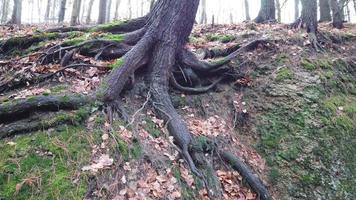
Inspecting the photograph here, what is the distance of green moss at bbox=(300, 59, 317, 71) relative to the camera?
721 cm

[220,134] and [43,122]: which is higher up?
[43,122]

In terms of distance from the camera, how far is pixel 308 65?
725cm

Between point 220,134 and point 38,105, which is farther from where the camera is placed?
point 220,134

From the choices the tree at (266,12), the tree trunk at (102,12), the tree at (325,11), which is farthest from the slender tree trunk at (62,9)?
the tree at (325,11)

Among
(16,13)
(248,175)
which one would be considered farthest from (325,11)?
(16,13)

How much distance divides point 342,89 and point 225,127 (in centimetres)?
308

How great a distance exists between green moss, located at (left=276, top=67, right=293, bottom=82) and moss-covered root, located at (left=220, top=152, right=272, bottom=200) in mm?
2520

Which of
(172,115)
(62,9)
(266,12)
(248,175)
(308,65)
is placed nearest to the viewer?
(248,175)

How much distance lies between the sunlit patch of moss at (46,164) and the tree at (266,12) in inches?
357

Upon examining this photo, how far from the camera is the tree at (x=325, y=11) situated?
1221cm

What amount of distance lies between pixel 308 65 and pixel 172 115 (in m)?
3.72

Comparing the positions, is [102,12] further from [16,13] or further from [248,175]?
[248,175]

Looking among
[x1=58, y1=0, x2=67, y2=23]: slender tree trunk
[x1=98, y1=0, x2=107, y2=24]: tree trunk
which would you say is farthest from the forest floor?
[x1=58, y1=0, x2=67, y2=23]: slender tree trunk

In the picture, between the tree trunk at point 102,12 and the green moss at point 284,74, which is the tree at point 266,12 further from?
the tree trunk at point 102,12
